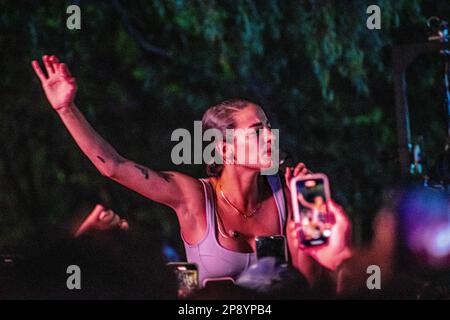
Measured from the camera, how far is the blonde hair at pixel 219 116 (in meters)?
3.49

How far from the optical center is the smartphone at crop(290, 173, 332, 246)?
348cm

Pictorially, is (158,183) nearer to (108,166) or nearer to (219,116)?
(108,166)

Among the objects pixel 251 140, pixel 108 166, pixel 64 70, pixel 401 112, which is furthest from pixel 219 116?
pixel 401 112

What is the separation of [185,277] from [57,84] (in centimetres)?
96

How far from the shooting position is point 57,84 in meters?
3.46

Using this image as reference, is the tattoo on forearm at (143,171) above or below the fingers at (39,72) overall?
below

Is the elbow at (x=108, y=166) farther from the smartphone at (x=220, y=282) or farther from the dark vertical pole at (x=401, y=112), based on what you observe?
the dark vertical pole at (x=401, y=112)

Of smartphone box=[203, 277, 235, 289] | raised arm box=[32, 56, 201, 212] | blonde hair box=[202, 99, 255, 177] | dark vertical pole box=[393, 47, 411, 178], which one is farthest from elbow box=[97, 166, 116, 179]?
dark vertical pole box=[393, 47, 411, 178]

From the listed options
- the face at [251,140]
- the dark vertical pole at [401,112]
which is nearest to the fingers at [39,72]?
the face at [251,140]

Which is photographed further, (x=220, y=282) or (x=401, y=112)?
(x=401, y=112)

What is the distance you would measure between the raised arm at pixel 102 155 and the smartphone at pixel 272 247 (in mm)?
342
